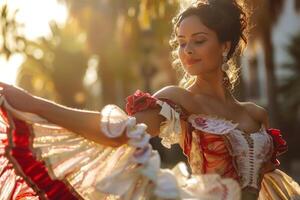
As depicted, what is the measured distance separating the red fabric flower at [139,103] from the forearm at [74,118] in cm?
40

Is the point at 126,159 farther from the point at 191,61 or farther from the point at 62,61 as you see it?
the point at 62,61

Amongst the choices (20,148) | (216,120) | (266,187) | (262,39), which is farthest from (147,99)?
(262,39)

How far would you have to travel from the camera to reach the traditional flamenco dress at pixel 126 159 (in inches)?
121

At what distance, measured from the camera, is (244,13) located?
4.15 meters

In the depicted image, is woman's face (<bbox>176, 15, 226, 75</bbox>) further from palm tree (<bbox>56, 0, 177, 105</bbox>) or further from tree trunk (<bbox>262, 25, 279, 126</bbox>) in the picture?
palm tree (<bbox>56, 0, 177, 105</bbox>)

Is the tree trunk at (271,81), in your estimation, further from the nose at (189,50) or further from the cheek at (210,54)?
the nose at (189,50)

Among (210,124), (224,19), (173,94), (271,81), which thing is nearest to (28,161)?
(173,94)

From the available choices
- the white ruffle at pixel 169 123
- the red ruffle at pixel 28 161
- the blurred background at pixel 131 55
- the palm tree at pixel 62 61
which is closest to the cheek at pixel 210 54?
the white ruffle at pixel 169 123

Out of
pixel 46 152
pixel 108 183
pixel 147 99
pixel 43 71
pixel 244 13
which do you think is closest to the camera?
pixel 108 183

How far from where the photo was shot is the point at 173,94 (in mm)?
3787

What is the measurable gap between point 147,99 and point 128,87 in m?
29.5

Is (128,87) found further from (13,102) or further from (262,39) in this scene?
(13,102)

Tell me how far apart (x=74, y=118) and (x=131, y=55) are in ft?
80.9

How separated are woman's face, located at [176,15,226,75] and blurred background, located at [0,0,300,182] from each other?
12.1m
